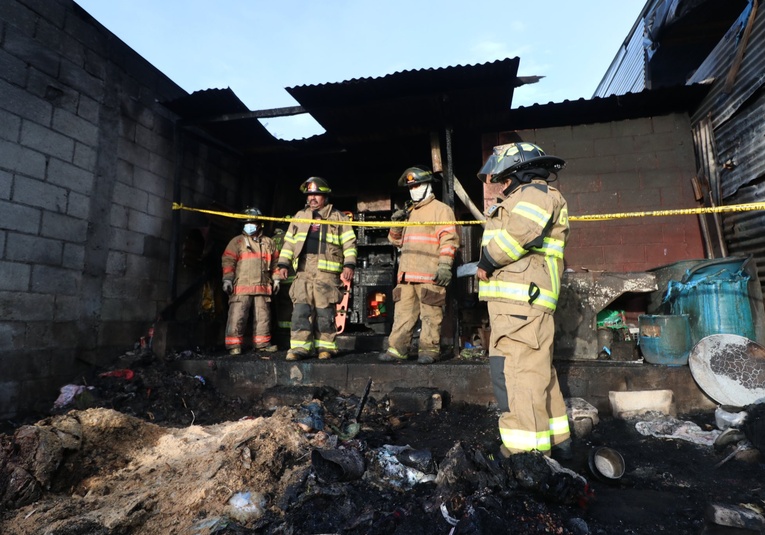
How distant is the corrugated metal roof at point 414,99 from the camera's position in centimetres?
484

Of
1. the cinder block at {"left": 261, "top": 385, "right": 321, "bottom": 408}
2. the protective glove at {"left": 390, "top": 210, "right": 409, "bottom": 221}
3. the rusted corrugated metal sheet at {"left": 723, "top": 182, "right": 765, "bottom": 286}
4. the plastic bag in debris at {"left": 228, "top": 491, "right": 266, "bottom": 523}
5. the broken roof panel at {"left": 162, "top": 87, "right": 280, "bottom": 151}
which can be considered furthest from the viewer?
the broken roof panel at {"left": 162, "top": 87, "right": 280, "bottom": 151}

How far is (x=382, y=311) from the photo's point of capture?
7.22 meters

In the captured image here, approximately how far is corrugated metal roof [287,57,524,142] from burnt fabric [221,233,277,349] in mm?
2127

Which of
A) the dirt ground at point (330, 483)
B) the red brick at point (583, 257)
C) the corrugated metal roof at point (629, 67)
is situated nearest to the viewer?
the dirt ground at point (330, 483)

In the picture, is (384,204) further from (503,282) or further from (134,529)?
(134,529)

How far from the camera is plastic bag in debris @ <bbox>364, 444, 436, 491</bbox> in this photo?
96.7 inches

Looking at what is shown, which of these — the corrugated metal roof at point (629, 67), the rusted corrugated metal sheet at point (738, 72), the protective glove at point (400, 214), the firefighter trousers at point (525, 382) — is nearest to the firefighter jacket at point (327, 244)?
the protective glove at point (400, 214)

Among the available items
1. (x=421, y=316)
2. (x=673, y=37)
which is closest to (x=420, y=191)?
(x=421, y=316)

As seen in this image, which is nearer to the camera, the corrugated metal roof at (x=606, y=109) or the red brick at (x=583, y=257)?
the corrugated metal roof at (x=606, y=109)

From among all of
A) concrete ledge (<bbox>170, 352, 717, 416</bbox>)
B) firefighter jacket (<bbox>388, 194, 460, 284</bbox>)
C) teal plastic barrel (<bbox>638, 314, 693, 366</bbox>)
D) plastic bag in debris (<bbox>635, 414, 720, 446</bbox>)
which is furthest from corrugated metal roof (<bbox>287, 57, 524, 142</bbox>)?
plastic bag in debris (<bbox>635, 414, 720, 446</bbox>)

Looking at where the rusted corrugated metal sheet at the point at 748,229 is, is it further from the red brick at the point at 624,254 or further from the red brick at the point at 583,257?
the red brick at the point at 583,257

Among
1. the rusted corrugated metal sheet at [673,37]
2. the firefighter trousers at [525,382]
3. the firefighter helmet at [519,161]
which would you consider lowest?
the firefighter trousers at [525,382]

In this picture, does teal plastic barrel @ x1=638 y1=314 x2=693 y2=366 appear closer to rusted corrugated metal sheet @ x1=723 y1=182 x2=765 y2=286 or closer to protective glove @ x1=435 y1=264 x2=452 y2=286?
rusted corrugated metal sheet @ x1=723 y1=182 x2=765 y2=286

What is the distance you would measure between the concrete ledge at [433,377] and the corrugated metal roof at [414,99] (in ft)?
10.6
